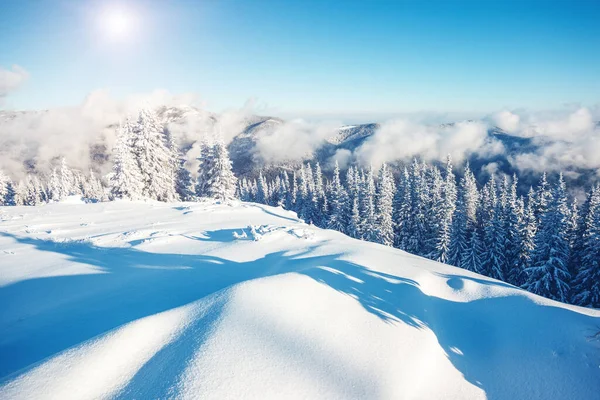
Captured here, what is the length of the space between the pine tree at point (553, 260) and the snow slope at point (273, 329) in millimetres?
20319

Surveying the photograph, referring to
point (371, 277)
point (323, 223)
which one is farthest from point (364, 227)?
point (371, 277)

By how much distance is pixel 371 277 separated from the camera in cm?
833

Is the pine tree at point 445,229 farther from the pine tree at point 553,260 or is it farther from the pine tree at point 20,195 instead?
the pine tree at point 20,195

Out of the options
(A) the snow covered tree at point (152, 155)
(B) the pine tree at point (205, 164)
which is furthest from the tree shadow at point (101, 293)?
(B) the pine tree at point (205, 164)

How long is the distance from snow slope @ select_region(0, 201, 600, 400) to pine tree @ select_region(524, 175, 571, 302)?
66.7 feet

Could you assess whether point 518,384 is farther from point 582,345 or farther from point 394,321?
point 394,321

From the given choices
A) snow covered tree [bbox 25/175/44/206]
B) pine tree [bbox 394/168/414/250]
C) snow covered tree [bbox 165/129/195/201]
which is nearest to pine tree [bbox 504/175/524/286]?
pine tree [bbox 394/168/414/250]

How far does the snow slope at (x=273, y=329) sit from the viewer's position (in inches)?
172

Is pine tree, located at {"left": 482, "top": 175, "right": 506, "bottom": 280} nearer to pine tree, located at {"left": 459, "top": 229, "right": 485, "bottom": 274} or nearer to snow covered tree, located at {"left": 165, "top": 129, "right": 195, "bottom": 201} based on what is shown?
pine tree, located at {"left": 459, "top": 229, "right": 485, "bottom": 274}

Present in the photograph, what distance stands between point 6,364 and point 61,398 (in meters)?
2.18

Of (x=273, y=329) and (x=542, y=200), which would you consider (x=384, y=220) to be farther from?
(x=273, y=329)

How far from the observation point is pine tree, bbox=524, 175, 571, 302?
2397 centimetres

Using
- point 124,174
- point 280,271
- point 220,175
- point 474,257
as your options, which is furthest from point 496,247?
point 124,174

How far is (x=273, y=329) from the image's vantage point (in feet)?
18.0
